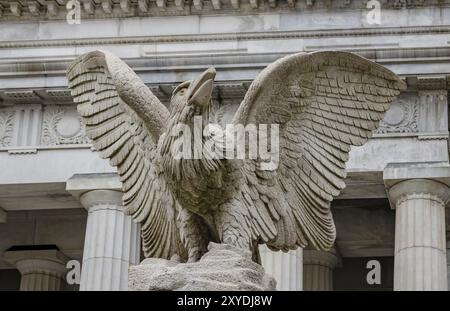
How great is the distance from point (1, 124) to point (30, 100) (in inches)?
40.9

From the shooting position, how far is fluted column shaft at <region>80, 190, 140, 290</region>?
121 feet

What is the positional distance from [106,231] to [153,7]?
6455 millimetres

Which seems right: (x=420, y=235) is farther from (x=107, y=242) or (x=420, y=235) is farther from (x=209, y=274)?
(x=209, y=274)

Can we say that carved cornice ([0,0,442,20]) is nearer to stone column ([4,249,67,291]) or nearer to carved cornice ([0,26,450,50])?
carved cornice ([0,26,450,50])

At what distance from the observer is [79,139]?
3859cm

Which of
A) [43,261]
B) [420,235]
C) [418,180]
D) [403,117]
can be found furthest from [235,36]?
[43,261]

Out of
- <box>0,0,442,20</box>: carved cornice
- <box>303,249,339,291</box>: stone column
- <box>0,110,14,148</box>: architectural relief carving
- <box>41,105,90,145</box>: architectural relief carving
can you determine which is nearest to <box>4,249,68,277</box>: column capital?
<box>0,110,14,148</box>: architectural relief carving

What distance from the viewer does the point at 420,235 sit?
3562cm

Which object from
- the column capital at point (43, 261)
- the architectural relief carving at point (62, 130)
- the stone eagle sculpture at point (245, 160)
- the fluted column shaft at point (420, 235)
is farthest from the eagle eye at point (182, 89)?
the column capital at point (43, 261)

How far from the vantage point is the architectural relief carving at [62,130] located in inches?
1517

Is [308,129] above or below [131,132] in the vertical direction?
above

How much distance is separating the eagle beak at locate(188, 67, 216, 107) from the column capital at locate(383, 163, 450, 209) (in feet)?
74.8
